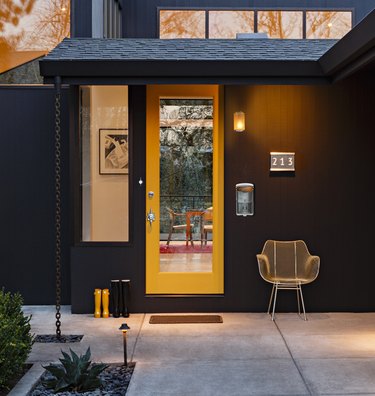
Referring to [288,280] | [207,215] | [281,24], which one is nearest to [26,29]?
[207,215]

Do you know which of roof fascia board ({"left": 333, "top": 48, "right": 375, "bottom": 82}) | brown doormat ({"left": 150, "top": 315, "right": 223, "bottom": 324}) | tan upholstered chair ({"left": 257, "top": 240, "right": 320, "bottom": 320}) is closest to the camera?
roof fascia board ({"left": 333, "top": 48, "right": 375, "bottom": 82})

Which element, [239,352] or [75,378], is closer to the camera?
[75,378]

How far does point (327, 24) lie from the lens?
29.7 ft

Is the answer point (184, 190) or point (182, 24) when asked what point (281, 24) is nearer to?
point (182, 24)

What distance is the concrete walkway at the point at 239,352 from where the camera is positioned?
4320mm

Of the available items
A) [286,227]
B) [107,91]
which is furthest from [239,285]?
[107,91]

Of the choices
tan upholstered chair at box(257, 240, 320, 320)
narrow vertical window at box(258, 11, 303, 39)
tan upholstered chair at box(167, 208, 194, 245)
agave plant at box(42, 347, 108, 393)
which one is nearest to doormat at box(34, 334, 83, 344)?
agave plant at box(42, 347, 108, 393)

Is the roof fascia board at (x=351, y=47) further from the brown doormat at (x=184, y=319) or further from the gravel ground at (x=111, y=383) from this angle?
the gravel ground at (x=111, y=383)

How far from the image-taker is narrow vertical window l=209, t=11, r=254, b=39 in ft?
29.3

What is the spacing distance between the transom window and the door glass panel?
2555 millimetres

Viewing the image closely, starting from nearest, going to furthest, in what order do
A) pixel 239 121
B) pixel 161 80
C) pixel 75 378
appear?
1. pixel 75 378
2. pixel 161 80
3. pixel 239 121

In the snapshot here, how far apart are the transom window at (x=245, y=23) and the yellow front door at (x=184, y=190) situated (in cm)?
250

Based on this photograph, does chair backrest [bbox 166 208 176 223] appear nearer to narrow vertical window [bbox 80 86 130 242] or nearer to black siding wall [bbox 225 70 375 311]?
narrow vertical window [bbox 80 86 130 242]

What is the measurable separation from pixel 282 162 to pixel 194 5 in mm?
3387
